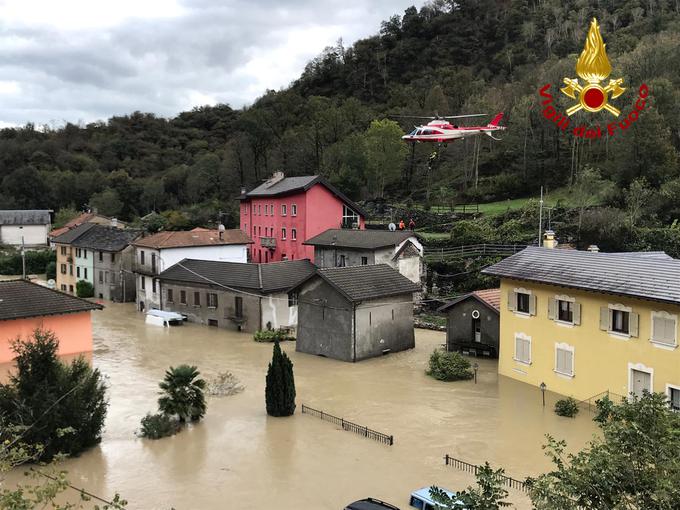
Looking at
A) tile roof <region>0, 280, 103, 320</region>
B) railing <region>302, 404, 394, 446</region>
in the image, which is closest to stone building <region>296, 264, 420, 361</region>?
railing <region>302, 404, 394, 446</region>

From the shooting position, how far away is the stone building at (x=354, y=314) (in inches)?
1169

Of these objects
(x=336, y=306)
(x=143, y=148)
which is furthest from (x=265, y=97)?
(x=336, y=306)

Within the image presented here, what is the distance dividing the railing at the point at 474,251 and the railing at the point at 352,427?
23.6 metres

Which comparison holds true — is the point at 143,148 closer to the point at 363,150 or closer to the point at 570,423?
the point at 363,150

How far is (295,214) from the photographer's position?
169ft

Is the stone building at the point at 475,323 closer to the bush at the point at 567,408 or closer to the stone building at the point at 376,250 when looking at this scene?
the bush at the point at 567,408

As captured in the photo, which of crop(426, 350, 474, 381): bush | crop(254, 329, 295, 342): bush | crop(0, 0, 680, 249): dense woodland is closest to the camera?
crop(426, 350, 474, 381): bush

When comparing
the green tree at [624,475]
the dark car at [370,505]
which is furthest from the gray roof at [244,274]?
the green tree at [624,475]

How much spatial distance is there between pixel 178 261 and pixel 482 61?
73114 mm

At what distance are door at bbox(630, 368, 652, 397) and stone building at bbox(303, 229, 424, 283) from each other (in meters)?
19.6

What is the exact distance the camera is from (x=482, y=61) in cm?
10025

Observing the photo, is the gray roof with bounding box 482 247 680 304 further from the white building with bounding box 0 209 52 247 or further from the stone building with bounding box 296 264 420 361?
the white building with bounding box 0 209 52 247

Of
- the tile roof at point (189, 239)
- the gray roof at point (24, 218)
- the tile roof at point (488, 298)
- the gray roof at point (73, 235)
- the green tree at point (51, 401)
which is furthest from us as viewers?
the gray roof at point (24, 218)

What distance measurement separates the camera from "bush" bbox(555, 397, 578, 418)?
852 inches
